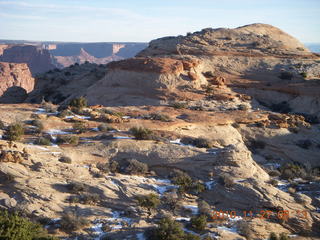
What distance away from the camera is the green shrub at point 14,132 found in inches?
A: 491

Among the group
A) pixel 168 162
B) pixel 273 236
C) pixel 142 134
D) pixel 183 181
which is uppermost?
pixel 142 134

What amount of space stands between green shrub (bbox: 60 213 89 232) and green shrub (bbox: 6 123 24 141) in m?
4.48

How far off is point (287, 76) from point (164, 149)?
18879mm

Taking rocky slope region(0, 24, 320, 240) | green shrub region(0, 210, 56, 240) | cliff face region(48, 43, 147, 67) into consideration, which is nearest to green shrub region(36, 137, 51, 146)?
rocky slope region(0, 24, 320, 240)

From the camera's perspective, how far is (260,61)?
3131cm

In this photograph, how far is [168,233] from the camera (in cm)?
901

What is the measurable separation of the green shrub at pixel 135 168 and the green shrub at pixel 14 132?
3.99 m

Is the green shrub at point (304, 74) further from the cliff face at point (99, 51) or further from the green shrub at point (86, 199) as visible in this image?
the cliff face at point (99, 51)

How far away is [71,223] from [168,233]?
247 centimetres

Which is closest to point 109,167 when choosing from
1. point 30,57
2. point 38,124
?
point 38,124

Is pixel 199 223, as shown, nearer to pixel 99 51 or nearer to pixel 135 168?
pixel 135 168

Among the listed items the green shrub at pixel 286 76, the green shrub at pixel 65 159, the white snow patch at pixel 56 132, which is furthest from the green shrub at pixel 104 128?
the green shrub at pixel 286 76

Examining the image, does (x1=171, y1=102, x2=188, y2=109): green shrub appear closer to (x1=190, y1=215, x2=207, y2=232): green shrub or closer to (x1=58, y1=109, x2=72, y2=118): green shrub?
(x1=58, y1=109, x2=72, y2=118): green shrub

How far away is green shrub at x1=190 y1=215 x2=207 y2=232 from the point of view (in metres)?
9.61
